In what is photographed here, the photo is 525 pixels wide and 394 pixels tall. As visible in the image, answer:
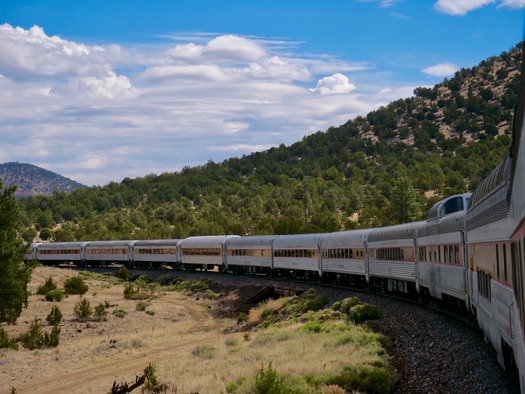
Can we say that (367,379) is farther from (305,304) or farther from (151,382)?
(305,304)

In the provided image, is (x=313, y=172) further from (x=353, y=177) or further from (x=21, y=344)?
(x=21, y=344)

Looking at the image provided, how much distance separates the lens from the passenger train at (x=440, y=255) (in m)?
7.84

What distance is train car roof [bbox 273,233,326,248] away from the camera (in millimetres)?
45200

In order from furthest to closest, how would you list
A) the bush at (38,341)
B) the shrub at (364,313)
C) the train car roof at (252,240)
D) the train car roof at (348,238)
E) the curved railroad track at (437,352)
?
1. the train car roof at (252,240)
2. the train car roof at (348,238)
3. the bush at (38,341)
4. the shrub at (364,313)
5. the curved railroad track at (437,352)

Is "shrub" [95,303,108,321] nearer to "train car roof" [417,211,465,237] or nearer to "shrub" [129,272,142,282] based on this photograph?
"train car roof" [417,211,465,237]

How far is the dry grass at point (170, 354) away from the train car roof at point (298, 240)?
5.27 metres

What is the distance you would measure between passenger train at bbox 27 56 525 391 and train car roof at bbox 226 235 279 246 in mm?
103

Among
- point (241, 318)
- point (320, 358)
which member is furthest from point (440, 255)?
point (241, 318)

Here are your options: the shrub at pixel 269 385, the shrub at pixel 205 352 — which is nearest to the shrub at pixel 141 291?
the shrub at pixel 205 352

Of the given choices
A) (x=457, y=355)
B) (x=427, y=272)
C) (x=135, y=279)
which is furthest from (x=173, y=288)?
(x=457, y=355)

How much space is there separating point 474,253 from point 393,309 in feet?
43.1

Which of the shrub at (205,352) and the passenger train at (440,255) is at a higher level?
the passenger train at (440,255)

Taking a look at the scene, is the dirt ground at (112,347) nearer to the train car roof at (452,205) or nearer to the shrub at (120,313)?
the shrub at (120,313)

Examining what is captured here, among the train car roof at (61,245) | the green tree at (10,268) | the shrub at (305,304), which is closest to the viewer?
the shrub at (305,304)
